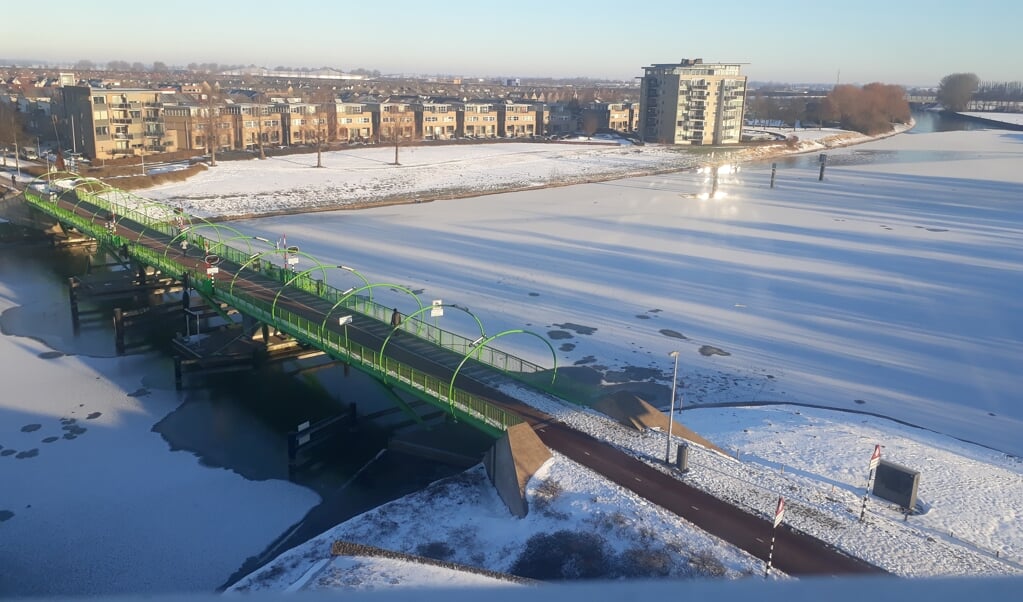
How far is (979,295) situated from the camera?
24.3 m

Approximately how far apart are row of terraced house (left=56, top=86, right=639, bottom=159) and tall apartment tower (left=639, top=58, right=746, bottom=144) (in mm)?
7262

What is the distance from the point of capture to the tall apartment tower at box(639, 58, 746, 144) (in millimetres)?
79312

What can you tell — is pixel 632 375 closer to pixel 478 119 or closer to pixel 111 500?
pixel 111 500

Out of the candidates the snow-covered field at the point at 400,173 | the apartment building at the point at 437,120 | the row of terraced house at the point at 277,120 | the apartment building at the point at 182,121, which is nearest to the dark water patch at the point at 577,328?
the snow-covered field at the point at 400,173

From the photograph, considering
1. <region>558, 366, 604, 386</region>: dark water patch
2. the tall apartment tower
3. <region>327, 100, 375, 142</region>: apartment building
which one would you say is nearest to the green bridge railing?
<region>558, 366, 604, 386</region>: dark water patch

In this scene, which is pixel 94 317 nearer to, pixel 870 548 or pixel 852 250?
pixel 870 548

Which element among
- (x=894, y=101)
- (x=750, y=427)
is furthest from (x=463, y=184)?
(x=894, y=101)

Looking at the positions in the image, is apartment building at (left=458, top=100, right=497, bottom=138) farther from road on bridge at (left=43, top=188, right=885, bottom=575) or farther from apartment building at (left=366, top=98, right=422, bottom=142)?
road on bridge at (left=43, top=188, right=885, bottom=575)

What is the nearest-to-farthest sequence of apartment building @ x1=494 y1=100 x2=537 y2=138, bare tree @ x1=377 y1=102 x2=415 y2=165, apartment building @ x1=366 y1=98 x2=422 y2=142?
apartment building @ x1=366 y1=98 x2=422 y2=142 < bare tree @ x1=377 y1=102 x2=415 y2=165 < apartment building @ x1=494 y1=100 x2=537 y2=138

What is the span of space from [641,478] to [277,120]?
61.1 metres

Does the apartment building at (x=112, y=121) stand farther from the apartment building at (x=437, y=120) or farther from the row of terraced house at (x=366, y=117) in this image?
the apartment building at (x=437, y=120)

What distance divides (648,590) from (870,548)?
33.5ft

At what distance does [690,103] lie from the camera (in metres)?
79.8

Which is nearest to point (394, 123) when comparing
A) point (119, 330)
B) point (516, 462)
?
point (119, 330)
